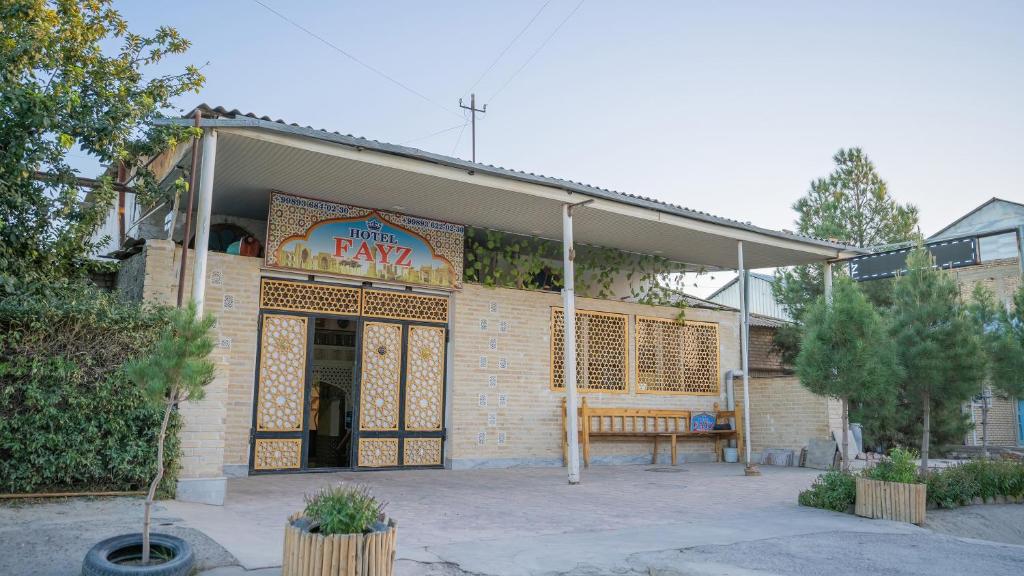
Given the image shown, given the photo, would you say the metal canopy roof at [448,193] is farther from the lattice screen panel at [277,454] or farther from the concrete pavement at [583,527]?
the concrete pavement at [583,527]

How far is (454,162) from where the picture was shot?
8.46 m

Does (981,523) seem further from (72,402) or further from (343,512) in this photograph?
(72,402)

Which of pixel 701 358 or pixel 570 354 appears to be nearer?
pixel 570 354

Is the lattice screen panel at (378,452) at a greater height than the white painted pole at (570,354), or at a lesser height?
lesser

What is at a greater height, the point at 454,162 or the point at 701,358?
the point at 454,162

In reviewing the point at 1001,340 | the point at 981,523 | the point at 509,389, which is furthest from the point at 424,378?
the point at 1001,340

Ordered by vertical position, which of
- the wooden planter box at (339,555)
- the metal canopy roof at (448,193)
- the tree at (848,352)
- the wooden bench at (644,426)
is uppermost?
the metal canopy roof at (448,193)

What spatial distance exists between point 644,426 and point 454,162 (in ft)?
20.2

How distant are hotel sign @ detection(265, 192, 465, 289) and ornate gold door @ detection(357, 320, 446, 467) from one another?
2.43 feet

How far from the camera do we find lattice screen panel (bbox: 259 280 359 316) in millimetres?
9781

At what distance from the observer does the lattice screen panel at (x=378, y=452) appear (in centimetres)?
1013

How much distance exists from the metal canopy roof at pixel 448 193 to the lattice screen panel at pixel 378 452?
3.11m

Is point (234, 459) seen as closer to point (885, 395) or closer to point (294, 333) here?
point (294, 333)

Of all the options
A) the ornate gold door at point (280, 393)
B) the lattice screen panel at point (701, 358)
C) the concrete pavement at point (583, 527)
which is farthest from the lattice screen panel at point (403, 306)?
the lattice screen panel at point (701, 358)
